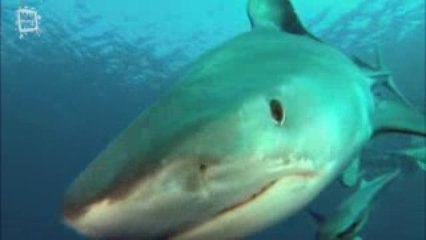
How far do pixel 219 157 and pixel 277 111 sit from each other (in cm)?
38

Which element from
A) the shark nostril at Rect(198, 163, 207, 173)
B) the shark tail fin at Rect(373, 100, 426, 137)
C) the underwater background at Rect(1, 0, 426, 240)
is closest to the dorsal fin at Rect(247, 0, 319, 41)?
the shark tail fin at Rect(373, 100, 426, 137)

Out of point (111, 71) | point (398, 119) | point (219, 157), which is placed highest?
point (111, 71)

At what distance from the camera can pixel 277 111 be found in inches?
82.4

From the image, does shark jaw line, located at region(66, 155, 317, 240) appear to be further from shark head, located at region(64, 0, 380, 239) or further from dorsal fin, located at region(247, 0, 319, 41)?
dorsal fin, located at region(247, 0, 319, 41)

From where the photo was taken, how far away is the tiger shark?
1768 millimetres

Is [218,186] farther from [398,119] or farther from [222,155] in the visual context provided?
[398,119]

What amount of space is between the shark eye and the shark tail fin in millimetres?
1406

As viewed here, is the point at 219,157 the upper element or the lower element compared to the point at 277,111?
lower

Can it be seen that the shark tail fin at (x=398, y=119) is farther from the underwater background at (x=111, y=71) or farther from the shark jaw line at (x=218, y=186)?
the underwater background at (x=111, y=71)

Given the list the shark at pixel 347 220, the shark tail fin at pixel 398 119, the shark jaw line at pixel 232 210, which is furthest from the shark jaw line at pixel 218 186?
the shark at pixel 347 220

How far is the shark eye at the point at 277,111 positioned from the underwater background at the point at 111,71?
6648 mm

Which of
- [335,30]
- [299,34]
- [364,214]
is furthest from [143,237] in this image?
[335,30]

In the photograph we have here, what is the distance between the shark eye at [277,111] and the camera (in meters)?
2.05

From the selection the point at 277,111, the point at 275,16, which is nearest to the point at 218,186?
the point at 277,111
